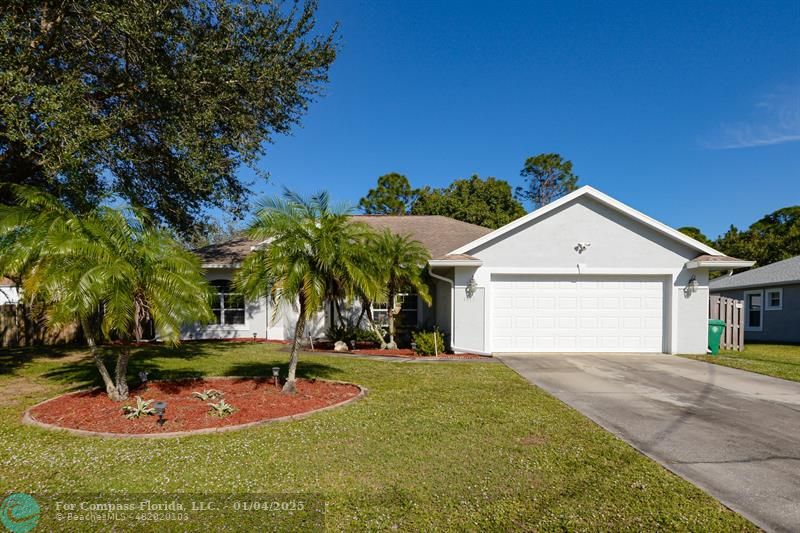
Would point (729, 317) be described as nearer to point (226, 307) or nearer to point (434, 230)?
point (434, 230)

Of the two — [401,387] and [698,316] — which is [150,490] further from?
[698,316]

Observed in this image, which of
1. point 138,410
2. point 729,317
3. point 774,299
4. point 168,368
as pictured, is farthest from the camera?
point 774,299

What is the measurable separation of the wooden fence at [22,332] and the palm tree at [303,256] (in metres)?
13.9

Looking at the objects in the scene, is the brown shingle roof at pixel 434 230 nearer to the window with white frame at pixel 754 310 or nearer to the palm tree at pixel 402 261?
the palm tree at pixel 402 261

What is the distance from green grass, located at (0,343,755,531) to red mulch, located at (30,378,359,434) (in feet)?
1.23

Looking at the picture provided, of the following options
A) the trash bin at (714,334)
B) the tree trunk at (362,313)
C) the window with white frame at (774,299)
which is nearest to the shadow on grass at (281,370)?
the tree trunk at (362,313)

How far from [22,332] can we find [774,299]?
33635 millimetres

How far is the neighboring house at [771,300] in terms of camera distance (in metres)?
18.5

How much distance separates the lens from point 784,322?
62.2 feet

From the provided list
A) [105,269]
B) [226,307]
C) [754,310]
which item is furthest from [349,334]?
[754,310]

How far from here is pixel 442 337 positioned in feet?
42.9

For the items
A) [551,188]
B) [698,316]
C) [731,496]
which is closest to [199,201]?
[731,496]

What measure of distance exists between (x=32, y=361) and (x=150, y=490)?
Answer: 11.6 metres

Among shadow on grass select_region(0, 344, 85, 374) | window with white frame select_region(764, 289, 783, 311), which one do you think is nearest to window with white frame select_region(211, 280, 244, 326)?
shadow on grass select_region(0, 344, 85, 374)
